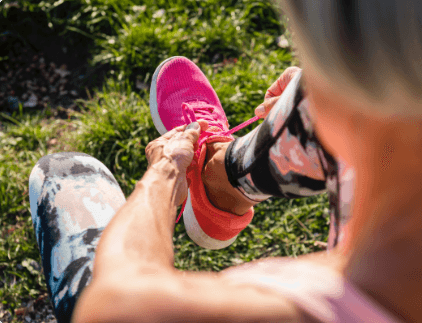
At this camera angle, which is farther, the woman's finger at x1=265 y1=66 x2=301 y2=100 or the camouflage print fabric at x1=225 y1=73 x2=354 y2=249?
the woman's finger at x1=265 y1=66 x2=301 y2=100

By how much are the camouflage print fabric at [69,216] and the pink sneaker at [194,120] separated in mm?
389

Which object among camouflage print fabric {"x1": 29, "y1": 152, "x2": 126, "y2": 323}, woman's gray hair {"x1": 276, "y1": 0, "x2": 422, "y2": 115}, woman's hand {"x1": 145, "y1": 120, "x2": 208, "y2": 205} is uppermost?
woman's gray hair {"x1": 276, "y1": 0, "x2": 422, "y2": 115}

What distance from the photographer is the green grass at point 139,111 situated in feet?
6.23

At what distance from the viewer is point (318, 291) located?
60 centimetres

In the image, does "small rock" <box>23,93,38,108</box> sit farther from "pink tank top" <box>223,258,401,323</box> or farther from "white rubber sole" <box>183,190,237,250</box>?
"pink tank top" <box>223,258,401,323</box>

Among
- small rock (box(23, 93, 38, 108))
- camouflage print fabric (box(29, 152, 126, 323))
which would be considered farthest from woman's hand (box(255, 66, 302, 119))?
small rock (box(23, 93, 38, 108))

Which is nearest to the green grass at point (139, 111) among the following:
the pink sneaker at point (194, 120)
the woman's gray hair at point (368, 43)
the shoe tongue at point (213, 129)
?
the pink sneaker at point (194, 120)

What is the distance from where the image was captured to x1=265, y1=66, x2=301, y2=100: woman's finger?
1.47 metres

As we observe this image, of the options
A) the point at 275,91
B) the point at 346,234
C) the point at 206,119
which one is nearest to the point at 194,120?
the point at 206,119

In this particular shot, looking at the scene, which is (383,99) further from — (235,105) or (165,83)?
(235,105)

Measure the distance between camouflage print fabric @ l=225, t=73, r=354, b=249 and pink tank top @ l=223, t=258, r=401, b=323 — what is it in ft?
0.89

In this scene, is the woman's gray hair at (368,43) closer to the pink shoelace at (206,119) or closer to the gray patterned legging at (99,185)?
the gray patterned legging at (99,185)

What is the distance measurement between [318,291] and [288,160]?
0.66 meters

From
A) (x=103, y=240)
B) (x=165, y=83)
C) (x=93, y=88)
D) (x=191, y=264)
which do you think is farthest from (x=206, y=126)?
(x=93, y=88)
